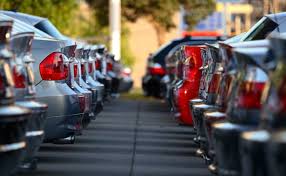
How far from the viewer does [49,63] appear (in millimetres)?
11883

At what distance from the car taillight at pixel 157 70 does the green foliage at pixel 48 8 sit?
2896 mm

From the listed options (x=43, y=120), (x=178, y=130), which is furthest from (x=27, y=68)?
(x=178, y=130)

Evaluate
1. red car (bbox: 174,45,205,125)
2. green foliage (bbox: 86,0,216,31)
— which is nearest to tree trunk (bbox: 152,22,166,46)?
green foliage (bbox: 86,0,216,31)

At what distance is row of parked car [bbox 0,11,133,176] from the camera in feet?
29.4

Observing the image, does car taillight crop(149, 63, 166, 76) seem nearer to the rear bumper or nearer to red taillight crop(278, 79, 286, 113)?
the rear bumper

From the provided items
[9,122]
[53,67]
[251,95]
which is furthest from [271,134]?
[53,67]

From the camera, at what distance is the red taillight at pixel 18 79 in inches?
385

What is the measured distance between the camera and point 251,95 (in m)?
8.99

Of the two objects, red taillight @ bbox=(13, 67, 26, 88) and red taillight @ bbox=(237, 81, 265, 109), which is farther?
red taillight @ bbox=(13, 67, 26, 88)

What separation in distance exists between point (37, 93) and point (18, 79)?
1.55 meters

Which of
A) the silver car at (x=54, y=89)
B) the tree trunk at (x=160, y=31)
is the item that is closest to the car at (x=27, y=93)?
the silver car at (x=54, y=89)

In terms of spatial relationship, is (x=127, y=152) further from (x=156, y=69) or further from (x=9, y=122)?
(x=156, y=69)

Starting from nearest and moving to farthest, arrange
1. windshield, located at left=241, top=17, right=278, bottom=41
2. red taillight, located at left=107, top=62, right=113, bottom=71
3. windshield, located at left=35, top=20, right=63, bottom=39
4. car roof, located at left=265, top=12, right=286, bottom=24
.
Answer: car roof, located at left=265, top=12, right=286, bottom=24
windshield, located at left=241, top=17, right=278, bottom=41
windshield, located at left=35, top=20, right=63, bottom=39
red taillight, located at left=107, top=62, right=113, bottom=71

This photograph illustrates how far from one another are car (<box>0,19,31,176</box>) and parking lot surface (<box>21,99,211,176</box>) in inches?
99.3
